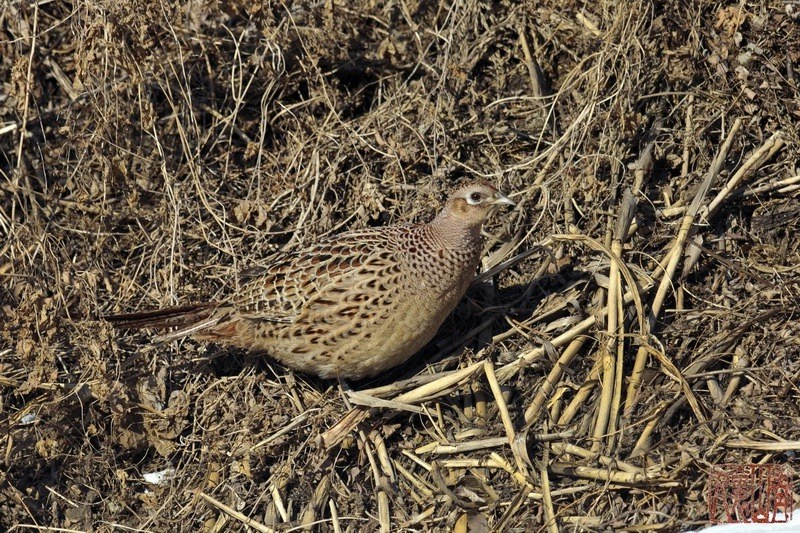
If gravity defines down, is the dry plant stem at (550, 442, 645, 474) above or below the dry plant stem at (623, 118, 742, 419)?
below

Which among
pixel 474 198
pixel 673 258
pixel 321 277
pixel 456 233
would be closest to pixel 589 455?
pixel 673 258

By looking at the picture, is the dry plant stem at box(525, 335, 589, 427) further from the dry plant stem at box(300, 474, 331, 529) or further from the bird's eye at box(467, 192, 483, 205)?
the dry plant stem at box(300, 474, 331, 529)

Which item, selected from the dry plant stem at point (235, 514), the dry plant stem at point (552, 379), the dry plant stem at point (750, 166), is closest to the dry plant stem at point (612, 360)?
the dry plant stem at point (552, 379)

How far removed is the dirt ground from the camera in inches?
186

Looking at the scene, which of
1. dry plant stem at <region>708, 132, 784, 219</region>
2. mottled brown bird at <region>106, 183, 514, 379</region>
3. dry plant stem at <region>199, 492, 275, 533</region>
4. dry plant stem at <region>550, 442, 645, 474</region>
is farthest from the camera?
dry plant stem at <region>708, 132, 784, 219</region>

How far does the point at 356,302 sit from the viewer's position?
4.94 meters

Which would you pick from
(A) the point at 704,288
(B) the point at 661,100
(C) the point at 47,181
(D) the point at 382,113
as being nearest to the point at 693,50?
(B) the point at 661,100

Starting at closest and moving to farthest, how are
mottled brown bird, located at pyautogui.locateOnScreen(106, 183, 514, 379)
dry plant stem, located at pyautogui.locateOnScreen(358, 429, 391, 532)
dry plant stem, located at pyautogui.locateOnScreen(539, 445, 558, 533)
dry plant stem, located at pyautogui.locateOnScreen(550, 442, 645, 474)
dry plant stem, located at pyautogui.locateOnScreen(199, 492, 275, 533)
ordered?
dry plant stem, located at pyautogui.locateOnScreen(539, 445, 558, 533) < dry plant stem, located at pyautogui.locateOnScreen(550, 442, 645, 474) < dry plant stem, located at pyautogui.locateOnScreen(358, 429, 391, 532) < dry plant stem, located at pyautogui.locateOnScreen(199, 492, 275, 533) < mottled brown bird, located at pyautogui.locateOnScreen(106, 183, 514, 379)

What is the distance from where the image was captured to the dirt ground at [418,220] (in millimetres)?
4727

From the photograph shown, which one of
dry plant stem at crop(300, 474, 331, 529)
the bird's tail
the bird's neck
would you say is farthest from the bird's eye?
dry plant stem at crop(300, 474, 331, 529)

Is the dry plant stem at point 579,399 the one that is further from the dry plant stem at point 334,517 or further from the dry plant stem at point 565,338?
the dry plant stem at point 334,517

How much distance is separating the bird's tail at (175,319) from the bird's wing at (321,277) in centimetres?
16

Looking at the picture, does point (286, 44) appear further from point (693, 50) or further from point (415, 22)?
point (693, 50)

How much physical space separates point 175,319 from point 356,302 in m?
0.99
